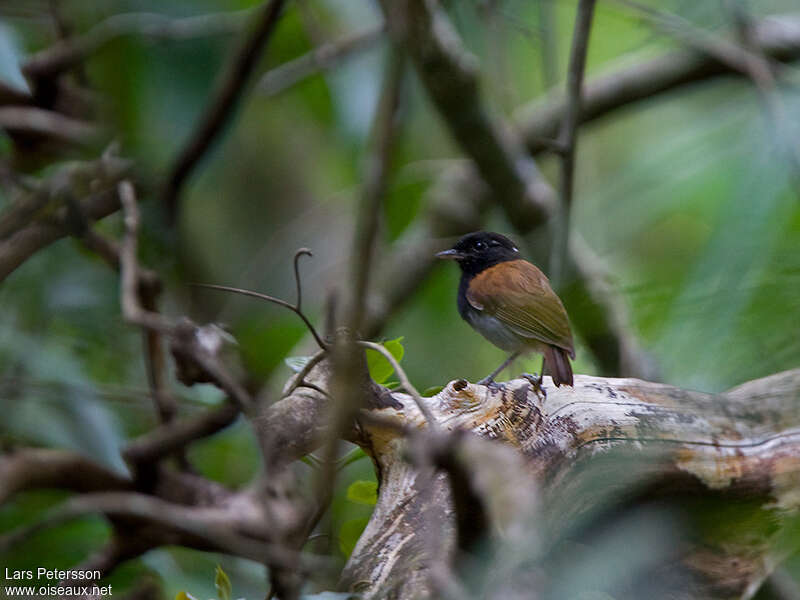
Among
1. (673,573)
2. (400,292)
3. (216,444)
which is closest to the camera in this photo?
(673,573)

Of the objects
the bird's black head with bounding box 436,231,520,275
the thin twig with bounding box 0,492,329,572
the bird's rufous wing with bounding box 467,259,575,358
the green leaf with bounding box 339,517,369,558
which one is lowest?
the thin twig with bounding box 0,492,329,572

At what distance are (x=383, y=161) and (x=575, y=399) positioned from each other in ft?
4.78

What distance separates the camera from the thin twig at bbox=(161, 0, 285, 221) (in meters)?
3.77

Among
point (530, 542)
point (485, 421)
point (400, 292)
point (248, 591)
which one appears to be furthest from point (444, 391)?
point (400, 292)

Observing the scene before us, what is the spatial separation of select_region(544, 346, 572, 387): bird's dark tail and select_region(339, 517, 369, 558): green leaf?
2.16ft

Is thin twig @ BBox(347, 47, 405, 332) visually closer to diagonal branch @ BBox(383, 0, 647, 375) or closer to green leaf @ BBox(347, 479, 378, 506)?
green leaf @ BBox(347, 479, 378, 506)

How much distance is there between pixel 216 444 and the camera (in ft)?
12.4

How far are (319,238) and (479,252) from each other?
1638mm

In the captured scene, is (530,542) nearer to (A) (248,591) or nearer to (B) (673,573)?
(B) (673,573)

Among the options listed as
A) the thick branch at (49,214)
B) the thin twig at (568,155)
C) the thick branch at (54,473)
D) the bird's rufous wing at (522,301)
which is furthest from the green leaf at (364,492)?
the thin twig at (568,155)

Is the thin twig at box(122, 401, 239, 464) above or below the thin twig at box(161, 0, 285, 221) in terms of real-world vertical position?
below

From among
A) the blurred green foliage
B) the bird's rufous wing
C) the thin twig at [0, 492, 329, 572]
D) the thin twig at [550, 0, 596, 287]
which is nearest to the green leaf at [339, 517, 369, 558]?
the blurred green foliage

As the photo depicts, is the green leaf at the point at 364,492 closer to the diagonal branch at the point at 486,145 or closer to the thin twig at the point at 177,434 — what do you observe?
the thin twig at the point at 177,434

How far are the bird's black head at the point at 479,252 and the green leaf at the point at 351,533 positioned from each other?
1741mm
